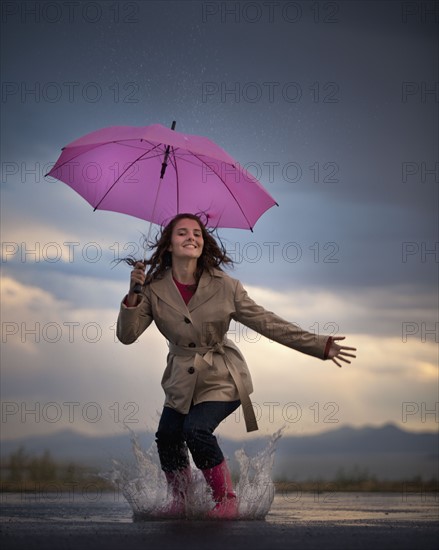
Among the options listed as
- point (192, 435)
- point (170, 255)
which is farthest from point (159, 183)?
point (192, 435)

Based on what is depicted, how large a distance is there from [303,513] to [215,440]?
1.48m

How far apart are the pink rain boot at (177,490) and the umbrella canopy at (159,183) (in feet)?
6.52

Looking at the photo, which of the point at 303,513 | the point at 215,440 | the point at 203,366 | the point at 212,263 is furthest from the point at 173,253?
the point at 303,513

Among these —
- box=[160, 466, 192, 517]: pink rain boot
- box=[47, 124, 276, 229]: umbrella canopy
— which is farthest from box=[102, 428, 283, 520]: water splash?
box=[47, 124, 276, 229]: umbrella canopy

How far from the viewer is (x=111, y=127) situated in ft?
24.9

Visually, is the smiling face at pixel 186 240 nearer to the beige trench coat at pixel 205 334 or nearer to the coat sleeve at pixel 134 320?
the beige trench coat at pixel 205 334

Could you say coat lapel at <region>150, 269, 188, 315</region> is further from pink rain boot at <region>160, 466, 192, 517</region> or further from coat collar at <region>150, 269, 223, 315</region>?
pink rain boot at <region>160, 466, 192, 517</region>

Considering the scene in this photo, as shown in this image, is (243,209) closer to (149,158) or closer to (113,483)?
(149,158)

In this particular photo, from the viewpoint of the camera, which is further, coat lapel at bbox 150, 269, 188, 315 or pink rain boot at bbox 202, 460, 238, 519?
coat lapel at bbox 150, 269, 188, 315

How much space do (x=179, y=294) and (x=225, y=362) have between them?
629 mm

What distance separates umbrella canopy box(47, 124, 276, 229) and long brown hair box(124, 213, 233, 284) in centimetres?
19

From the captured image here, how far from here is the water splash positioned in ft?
24.2

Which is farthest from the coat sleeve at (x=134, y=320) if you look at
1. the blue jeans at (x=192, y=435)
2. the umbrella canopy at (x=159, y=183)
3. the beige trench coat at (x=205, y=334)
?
the umbrella canopy at (x=159, y=183)

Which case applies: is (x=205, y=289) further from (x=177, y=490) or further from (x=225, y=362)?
(x=177, y=490)
